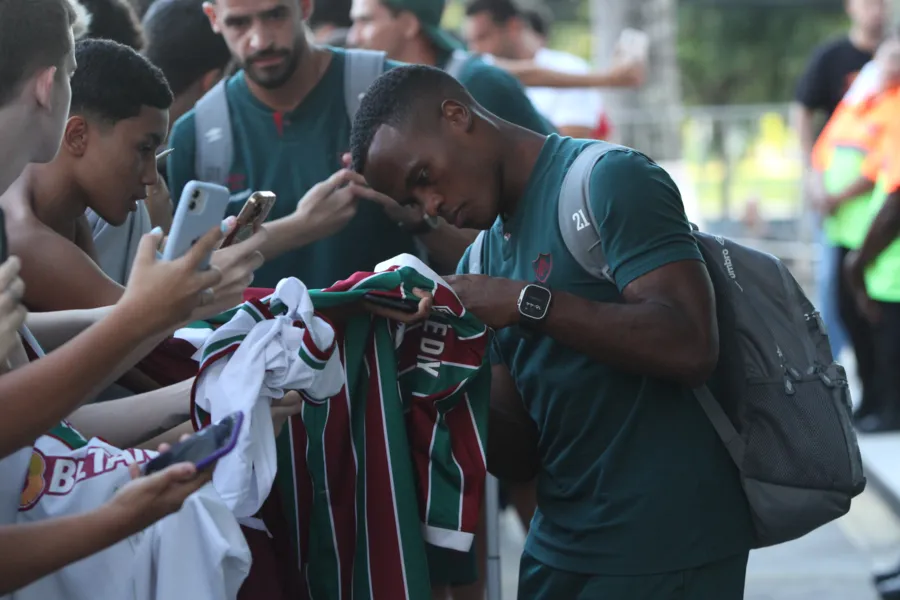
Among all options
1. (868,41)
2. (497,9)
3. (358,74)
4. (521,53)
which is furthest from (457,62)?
(868,41)

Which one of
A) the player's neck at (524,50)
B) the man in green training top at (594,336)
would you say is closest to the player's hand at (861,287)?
the man in green training top at (594,336)

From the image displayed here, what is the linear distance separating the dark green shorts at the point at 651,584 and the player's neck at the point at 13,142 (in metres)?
1.50

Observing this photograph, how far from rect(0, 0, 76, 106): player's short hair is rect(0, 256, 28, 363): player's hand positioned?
325 mm

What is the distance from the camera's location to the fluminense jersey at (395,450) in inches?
120

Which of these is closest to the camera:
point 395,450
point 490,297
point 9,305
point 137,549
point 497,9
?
point 9,305

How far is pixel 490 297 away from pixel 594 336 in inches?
10.0

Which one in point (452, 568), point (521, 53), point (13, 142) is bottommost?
point (452, 568)

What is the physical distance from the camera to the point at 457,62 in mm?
5039

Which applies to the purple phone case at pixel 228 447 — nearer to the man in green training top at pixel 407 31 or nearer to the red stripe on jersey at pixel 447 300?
the red stripe on jersey at pixel 447 300

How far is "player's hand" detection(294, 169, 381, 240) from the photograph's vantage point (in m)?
3.96

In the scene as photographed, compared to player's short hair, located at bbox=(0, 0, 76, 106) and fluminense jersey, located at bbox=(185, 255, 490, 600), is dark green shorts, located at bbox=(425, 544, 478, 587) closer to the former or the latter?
fluminense jersey, located at bbox=(185, 255, 490, 600)

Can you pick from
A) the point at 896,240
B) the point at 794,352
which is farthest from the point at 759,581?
the point at 794,352

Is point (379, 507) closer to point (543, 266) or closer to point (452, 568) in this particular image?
point (543, 266)

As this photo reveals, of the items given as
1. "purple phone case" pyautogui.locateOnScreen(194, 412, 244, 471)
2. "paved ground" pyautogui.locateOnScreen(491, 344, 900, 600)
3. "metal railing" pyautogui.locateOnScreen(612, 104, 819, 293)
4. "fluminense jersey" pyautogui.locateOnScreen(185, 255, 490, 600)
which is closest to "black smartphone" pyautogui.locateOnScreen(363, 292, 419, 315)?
"fluminense jersey" pyautogui.locateOnScreen(185, 255, 490, 600)
